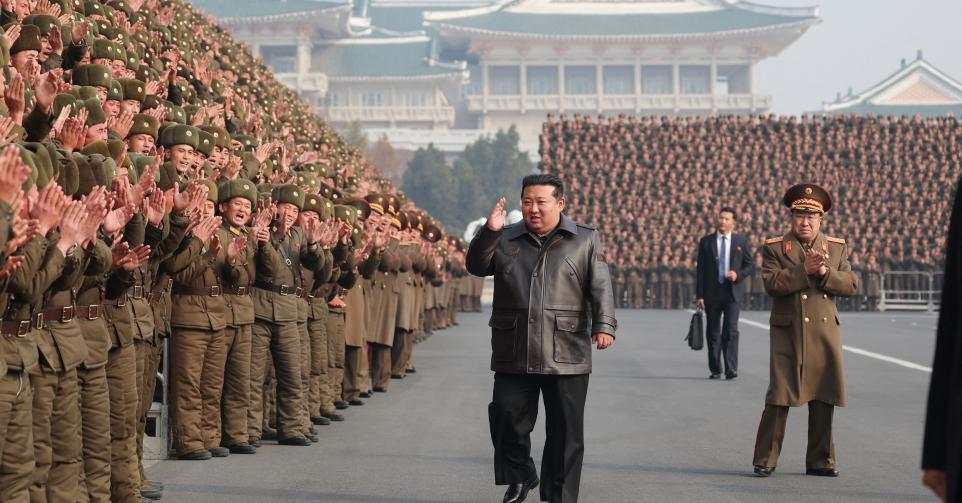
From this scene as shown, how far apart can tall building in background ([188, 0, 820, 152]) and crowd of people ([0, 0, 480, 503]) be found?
69.6m

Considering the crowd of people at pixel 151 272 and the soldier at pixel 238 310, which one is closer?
the crowd of people at pixel 151 272

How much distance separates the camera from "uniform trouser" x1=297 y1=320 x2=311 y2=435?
9711 millimetres

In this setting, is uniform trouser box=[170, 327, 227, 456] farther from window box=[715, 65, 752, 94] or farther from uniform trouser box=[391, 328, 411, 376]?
window box=[715, 65, 752, 94]

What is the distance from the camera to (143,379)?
293 inches

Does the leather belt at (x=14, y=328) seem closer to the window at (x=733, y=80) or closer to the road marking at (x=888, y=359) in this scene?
the road marking at (x=888, y=359)

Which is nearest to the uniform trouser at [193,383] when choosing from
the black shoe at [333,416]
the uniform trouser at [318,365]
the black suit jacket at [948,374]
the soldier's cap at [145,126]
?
the soldier's cap at [145,126]

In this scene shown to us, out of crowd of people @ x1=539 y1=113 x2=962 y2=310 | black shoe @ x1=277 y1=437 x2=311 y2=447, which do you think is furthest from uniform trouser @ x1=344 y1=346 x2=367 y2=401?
crowd of people @ x1=539 y1=113 x2=962 y2=310

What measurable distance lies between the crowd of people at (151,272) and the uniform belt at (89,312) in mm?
14

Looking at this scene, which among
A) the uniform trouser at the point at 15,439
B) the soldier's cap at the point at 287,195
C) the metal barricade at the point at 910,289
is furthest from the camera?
the metal barricade at the point at 910,289

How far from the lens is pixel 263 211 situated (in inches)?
356

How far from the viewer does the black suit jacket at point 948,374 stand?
323cm

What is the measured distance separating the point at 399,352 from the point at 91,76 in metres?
6.44

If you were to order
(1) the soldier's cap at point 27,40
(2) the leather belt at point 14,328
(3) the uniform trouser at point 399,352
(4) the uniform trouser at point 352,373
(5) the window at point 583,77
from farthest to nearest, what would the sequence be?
(5) the window at point 583,77, (3) the uniform trouser at point 399,352, (4) the uniform trouser at point 352,373, (1) the soldier's cap at point 27,40, (2) the leather belt at point 14,328

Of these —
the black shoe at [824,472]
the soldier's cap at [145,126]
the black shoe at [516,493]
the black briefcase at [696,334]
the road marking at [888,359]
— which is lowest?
the road marking at [888,359]
